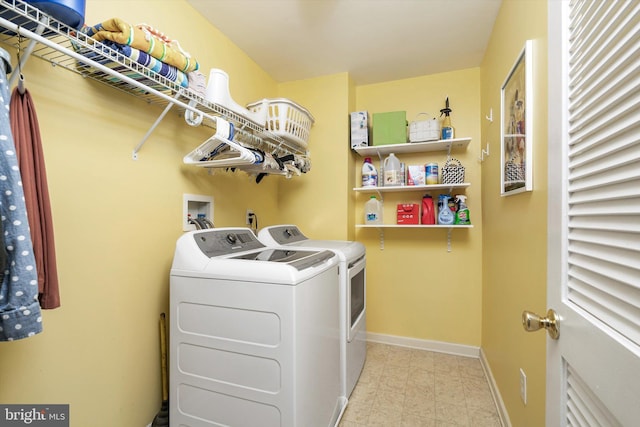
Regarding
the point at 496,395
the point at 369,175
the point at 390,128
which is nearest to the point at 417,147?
the point at 390,128

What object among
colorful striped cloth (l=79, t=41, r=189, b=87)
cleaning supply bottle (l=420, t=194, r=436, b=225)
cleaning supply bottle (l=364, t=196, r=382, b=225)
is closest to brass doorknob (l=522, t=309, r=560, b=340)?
colorful striped cloth (l=79, t=41, r=189, b=87)

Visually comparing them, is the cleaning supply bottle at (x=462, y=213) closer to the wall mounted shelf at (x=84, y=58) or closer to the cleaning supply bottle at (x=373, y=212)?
the cleaning supply bottle at (x=373, y=212)

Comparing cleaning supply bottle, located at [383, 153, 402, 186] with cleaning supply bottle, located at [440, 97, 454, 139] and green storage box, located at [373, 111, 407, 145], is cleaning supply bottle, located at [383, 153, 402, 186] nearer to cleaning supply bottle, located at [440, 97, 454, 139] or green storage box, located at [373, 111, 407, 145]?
green storage box, located at [373, 111, 407, 145]

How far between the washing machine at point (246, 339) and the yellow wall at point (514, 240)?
91cm

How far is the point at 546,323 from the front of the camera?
0.73m

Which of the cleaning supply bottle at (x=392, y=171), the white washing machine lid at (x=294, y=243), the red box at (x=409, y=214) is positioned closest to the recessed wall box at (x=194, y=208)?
the white washing machine lid at (x=294, y=243)

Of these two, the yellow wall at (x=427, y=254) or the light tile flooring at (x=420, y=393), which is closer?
the light tile flooring at (x=420, y=393)

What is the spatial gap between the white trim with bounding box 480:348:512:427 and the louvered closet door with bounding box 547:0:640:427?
3.74 feet

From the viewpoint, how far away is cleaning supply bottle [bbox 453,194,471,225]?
2.32 m

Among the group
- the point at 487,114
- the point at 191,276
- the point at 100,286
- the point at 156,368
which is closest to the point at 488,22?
the point at 487,114

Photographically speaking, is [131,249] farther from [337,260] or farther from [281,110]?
[281,110]

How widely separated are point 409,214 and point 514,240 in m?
1.09

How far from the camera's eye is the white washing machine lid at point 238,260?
3.93ft

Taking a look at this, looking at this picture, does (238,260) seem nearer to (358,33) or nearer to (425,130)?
(358,33)
